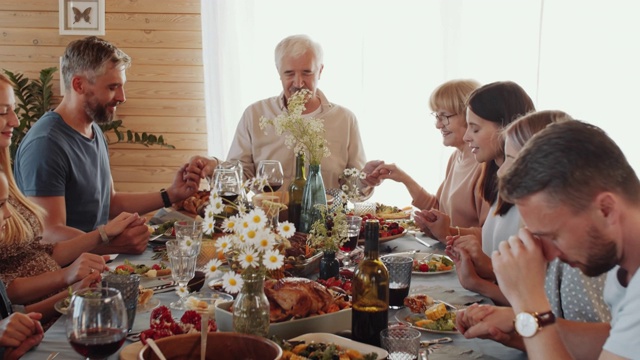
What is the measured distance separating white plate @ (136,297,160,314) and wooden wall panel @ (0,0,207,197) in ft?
10.2

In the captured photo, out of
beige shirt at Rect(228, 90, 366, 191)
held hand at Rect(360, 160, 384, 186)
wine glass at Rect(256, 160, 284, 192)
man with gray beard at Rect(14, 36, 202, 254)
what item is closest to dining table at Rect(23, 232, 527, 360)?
wine glass at Rect(256, 160, 284, 192)

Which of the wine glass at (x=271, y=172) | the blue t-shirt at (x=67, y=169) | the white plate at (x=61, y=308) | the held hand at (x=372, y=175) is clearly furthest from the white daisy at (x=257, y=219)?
the held hand at (x=372, y=175)

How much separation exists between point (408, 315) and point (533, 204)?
0.65 m

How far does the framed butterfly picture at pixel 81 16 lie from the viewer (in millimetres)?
4855

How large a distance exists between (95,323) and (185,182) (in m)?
2.02

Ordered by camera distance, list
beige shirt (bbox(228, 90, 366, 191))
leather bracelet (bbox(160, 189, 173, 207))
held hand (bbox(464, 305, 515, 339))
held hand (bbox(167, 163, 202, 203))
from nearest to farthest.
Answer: held hand (bbox(464, 305, 515, 339)) → held hand (bbox(167, 163, 202, 203)) → leather bracelet (bbox(160, 189, 173, 207)) → beige shirt (bbox(228, 90, 366, 191))

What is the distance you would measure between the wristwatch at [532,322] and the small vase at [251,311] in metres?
0.52

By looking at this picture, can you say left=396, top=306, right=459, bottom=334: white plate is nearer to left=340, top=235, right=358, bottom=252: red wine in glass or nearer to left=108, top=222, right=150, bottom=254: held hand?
left=340, top=235, right=358, bottom=252: red wine in glass

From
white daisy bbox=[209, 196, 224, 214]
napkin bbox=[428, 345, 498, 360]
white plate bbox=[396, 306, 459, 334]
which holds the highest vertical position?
white daisy bbox=[209, 196, 224, 214]

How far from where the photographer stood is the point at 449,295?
2.10m

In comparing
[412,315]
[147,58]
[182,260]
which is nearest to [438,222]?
[412,315]

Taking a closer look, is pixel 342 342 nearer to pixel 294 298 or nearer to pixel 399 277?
pixel 294 298

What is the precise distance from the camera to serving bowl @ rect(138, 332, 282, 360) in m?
1.40

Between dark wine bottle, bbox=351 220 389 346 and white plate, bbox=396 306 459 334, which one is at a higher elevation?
dark wine bottle, bbox=351 220 389 346
